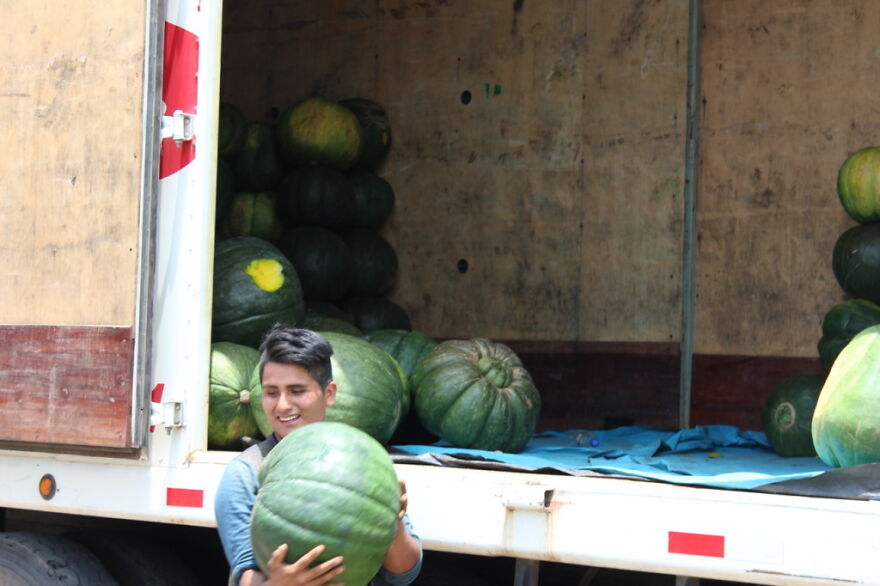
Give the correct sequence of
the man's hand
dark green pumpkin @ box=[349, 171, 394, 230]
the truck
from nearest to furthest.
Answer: the man's hand < the truck < dark green pumpkin @ box=[349, 171, 394, 230]

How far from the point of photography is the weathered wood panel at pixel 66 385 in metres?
3.34

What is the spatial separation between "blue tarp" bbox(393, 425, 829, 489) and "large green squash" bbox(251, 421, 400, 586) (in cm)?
94

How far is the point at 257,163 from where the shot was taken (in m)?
6.18

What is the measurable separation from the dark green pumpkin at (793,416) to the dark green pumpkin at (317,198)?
2.56m

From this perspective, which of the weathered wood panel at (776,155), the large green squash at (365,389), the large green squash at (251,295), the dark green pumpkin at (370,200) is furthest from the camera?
the dark green pumpkin at (370,200)

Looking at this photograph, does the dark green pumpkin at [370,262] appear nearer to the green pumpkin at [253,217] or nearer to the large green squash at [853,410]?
the green pumpkin at [253,217]

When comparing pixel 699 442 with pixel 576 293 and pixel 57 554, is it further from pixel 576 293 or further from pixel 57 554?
pixel 57 554

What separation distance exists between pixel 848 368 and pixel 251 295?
7.31 ft

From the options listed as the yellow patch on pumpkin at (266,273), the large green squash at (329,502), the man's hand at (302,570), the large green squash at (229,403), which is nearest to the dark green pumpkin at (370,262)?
the yellow patch on pumpkin at (266,273)

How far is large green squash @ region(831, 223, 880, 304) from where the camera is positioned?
4.83 meters

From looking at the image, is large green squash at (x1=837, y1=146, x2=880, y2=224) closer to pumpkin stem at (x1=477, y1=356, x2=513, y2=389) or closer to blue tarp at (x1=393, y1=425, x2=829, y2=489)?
blue tarp at (x1=393, y1=425, x2=829, y2=489)

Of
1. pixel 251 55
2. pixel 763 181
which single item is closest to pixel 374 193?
pixel 251 55

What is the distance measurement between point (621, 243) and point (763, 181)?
0.78 meters

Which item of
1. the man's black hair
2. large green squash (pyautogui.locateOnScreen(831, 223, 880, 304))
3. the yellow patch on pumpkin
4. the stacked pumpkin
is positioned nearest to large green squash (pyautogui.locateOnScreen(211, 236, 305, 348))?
the yellow patch on pumpkin
